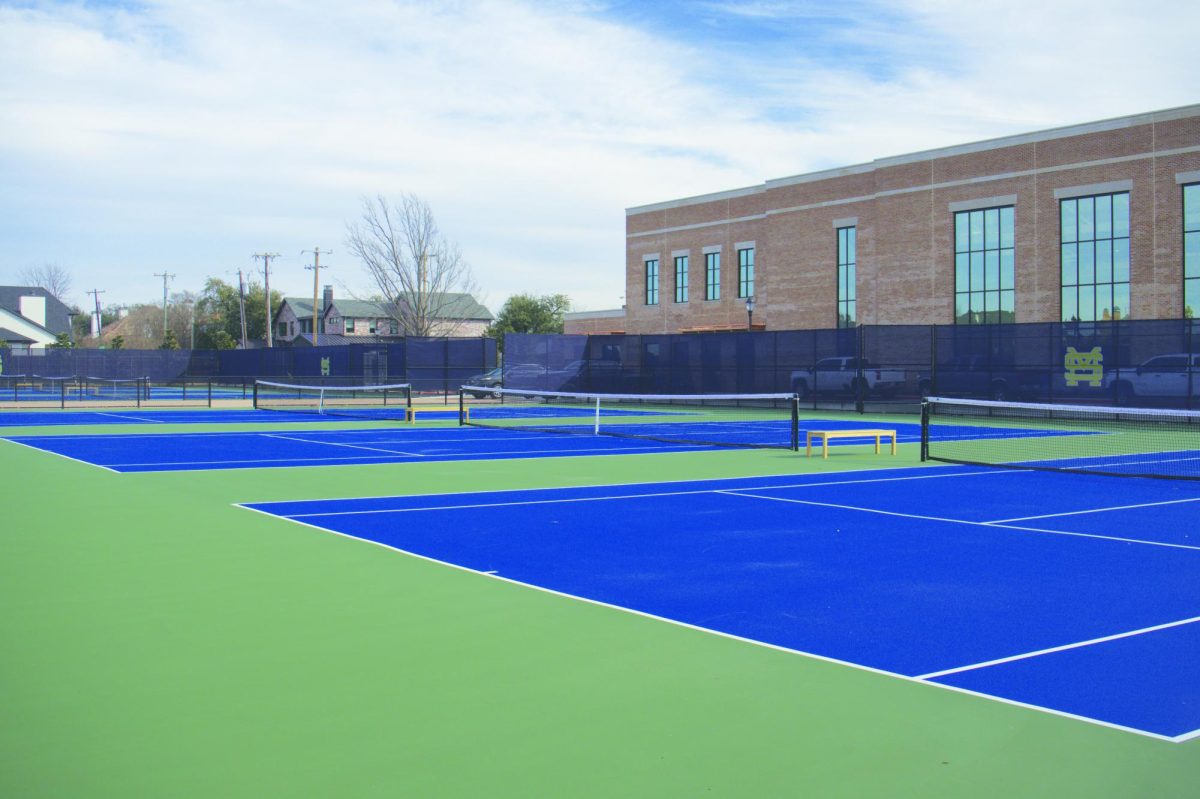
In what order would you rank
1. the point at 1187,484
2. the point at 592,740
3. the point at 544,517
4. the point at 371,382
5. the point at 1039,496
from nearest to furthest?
1. the point at 592,740
2. the point at 544,517
3. the point at 1039,496
4. the point at 1187,484
5. the point at 371,382

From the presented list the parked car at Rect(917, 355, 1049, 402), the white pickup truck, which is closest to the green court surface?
the parked car at Rect(917, 355, 1049, 402)

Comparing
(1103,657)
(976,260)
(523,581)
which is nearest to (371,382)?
(976,260)

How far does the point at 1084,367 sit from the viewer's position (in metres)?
30.6

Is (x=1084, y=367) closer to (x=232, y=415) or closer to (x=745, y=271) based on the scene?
(x=232, y=415)

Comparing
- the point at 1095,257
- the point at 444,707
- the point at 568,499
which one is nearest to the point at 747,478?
the point at 568,499

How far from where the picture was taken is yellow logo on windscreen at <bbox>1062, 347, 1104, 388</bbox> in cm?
3025

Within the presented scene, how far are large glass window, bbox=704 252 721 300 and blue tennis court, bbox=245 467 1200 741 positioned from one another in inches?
1685

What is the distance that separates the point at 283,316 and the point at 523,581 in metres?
118

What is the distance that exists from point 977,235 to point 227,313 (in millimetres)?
83948

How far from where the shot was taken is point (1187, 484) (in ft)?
51.3

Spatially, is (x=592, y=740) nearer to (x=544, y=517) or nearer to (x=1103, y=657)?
(x=1103, y=657)

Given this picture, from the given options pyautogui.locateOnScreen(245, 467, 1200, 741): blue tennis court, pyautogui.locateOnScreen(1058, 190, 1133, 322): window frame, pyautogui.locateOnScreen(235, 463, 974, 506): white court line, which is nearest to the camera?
pyautogui.locateOnScreen(245, 467, 1200, 741): blue tennis court

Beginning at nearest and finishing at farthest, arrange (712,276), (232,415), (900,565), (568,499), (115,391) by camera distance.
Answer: (900,565) < (568,499) < (232,415) < (115,391) < (712,276)

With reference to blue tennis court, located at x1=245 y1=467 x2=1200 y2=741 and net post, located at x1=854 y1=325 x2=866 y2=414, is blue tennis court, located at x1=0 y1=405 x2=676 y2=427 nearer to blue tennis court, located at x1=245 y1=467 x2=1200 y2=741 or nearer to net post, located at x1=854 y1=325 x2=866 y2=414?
net post, located at x1=854 y1=325 x2=866 y2=414
